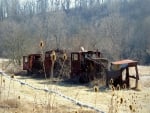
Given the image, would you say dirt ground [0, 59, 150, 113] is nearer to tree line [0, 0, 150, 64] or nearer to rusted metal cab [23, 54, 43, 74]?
rusted metal cab [23, 54, 43, 74]

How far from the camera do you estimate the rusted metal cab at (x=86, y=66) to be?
19234 millimetres

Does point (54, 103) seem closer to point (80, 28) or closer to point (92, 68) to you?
point (92, 68)

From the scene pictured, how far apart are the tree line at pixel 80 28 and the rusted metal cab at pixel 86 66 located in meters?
9.77

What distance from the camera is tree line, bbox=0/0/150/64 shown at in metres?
37.0

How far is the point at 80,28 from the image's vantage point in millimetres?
69250

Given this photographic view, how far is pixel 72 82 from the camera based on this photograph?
20.0 m

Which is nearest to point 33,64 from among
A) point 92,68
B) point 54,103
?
point 92,68

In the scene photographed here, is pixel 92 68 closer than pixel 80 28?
Yes

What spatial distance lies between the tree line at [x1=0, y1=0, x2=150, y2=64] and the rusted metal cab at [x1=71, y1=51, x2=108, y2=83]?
9766 millimetres

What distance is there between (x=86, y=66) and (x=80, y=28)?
4964 centimetres

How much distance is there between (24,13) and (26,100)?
263ft

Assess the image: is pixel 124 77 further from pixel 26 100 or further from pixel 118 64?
pixel 26 100

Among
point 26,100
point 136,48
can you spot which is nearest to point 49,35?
point 136,48

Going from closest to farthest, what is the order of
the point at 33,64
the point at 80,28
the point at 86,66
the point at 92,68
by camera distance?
the point at 92,68 < the point at 86,66 < the point at 33,64 < the point at 80,28
